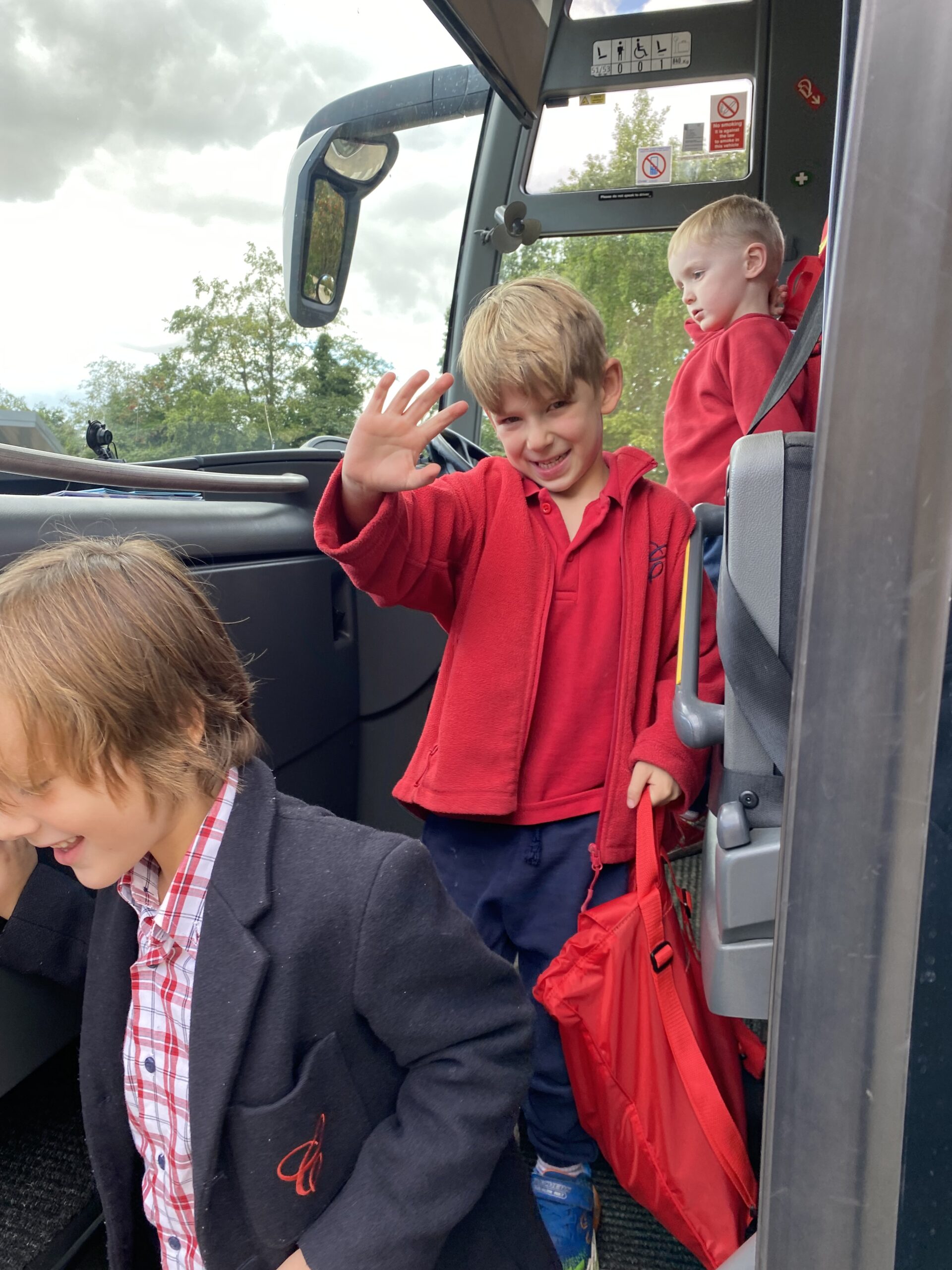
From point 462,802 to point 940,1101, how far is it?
85cm

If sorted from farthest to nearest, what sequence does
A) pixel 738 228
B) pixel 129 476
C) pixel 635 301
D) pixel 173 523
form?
pixel 635 301 < pixel 738 228 < pixel 173 523 < pixel 129 476

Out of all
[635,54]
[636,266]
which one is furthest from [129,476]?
[635,54]

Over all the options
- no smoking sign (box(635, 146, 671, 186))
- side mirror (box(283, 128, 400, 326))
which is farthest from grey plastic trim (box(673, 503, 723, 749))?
no smoking sign (box(635, 146, 671, 186))

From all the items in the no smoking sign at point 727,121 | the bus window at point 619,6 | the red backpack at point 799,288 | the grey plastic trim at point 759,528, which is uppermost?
the bus window at point 619,6

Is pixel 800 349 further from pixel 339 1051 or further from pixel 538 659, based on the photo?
pixel 339 1051

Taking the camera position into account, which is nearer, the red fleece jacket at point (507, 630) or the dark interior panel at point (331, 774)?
the red fleece jacket at point (507, 630)

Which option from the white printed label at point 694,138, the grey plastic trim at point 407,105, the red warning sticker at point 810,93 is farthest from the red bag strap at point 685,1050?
the red warning sticker at point 810,93

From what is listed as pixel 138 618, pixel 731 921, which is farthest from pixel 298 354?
pixel 731 921

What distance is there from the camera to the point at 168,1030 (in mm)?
862

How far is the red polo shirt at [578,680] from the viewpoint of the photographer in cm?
135

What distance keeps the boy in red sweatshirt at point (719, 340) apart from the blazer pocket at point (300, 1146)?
3.62 feet

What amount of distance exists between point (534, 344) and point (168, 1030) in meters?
0.95

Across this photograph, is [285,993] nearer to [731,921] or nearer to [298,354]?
[731,921]

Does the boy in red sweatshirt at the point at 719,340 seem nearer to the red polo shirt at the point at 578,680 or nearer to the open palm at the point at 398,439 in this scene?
the red polo shirt at the point at 578,680
